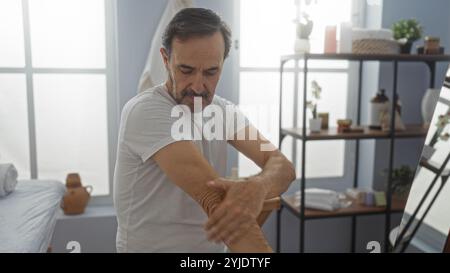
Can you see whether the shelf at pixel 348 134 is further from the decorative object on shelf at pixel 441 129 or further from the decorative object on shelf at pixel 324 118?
the decorative object on shelf at pixel 441 129

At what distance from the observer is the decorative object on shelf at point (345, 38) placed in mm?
1399

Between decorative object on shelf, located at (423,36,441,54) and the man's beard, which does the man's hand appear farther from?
decorative object on shelf, located at (423,36,441,54)

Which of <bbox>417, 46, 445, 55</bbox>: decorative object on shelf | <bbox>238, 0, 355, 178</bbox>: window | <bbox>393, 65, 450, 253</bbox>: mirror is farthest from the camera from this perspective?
<bbox>417, 46, 445, 55</bbox>: decorative object on shelf

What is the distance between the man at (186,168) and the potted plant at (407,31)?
0.97 m

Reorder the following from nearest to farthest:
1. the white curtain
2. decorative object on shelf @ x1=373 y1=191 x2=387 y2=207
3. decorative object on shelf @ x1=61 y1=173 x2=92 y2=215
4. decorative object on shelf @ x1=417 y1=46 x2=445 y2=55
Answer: the white curtain < decorative object on shelf @ x1=61 y1=173 x2=92 y2=215 < decorative object on shelf @ x1=417 y1=46 x2=445 y2=55 < decorative object on shelf @ x1=373 y1=191 x2=387 y2=207

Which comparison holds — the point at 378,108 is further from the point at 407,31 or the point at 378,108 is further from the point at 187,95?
the point at 187,95

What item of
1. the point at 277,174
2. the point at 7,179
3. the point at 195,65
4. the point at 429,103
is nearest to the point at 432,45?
the point at 429,103

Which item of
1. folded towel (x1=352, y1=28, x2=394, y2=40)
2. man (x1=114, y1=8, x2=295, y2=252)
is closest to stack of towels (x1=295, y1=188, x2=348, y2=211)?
folded towel (x1=352, y1=28, x2=394, y2=40)

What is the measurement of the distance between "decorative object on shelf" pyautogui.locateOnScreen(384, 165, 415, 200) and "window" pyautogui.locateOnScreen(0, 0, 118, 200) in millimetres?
1073

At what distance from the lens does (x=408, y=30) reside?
145 cm

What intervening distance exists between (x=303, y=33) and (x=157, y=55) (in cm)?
57

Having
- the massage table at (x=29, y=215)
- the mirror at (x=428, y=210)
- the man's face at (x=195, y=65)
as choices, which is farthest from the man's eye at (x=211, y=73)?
the massage table at (x=29, y=215)

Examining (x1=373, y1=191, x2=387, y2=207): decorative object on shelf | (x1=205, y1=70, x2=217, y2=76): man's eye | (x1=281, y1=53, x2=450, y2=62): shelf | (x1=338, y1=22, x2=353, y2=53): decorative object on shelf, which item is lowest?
(x1=373, y1=191, x2=387, y2=207): decorative object on shelf

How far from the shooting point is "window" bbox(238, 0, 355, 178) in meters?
1.15
